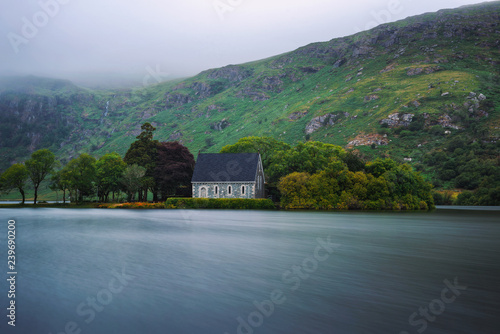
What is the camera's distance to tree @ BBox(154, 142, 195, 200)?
7131 centimetres

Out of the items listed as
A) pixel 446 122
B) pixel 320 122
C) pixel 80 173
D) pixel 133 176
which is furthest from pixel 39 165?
pixel 446 122

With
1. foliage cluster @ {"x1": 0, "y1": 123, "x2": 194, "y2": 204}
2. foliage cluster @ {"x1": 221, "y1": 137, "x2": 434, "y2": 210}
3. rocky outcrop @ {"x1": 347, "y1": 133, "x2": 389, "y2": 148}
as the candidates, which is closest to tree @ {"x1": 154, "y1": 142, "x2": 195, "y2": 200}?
foliage cluster @ {"x1": 0, "y1": 123, "x2": 194, "y2": 204}

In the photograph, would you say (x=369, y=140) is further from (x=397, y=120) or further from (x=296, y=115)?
(x=296, y=115)

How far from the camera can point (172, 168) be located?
71.2 meters

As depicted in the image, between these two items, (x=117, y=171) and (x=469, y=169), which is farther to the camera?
(x=469, y=169)

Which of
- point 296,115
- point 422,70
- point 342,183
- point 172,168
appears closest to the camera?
point 342,183

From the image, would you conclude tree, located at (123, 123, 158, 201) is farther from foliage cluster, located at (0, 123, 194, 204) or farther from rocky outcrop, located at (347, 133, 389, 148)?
rocky outcrop, located at (347, 133, 389, 148)

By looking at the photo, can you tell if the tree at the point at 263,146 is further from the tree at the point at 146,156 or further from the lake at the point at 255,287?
the lake at the point at 255,287

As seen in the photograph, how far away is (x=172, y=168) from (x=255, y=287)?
62.1m

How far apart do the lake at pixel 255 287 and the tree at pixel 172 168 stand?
50611 millimetres

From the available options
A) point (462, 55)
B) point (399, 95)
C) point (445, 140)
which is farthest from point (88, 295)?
point (462, 55)

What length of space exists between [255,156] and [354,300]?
197 ft

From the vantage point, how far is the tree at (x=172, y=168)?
71312 mm

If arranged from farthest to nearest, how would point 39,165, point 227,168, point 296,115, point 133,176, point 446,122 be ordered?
point 296,115 < point 446,122 < point 39,165 < point 227,168 < point 133,176
